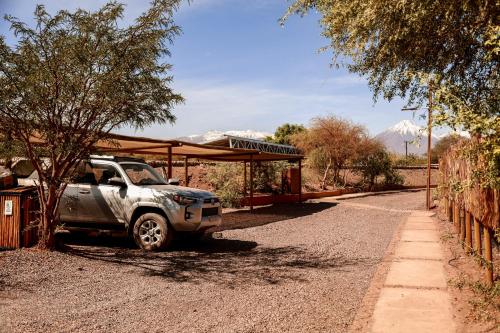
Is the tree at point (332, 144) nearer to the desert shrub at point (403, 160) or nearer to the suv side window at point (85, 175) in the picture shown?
the desert shrub at point (403, 160)

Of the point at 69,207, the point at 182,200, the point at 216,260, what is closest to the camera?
the point at 216,260

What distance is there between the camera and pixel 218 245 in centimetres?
1059

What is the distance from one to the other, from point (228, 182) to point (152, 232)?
12.5 meters

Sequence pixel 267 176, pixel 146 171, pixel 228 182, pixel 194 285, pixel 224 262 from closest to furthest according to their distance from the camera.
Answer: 1. pixel 194 285
2. pixel 224 262
3. pixel 146 171
4. pixel 228 182
5. pixel 267 176

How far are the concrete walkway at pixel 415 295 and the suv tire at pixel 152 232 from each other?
4.30 m

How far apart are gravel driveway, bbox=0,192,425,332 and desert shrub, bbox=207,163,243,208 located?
340 inches

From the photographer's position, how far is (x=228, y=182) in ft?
72.0

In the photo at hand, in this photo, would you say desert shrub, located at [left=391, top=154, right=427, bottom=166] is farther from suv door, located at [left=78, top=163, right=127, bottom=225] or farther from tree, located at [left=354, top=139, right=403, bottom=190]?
suv door, located at [left=78, top=163, right=127, bottom=225]

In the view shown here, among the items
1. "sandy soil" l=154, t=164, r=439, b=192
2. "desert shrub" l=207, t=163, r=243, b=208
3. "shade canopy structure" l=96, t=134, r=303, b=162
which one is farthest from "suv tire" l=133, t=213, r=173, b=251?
"sandy soil" l=154, t=164, r=439, b=192

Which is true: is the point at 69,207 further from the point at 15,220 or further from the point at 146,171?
the point at 146,171

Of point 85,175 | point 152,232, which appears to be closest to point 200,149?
point 85,175

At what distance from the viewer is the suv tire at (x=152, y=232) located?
9367 mm

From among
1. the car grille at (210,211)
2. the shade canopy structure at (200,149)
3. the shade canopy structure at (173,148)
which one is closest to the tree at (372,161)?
the shade canopy structure at (173,148)

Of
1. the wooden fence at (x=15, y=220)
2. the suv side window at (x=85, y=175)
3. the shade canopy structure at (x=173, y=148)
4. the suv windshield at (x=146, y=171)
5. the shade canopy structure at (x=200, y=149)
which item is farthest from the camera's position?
the shade canopy structure at (x=200, y=149)
